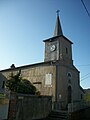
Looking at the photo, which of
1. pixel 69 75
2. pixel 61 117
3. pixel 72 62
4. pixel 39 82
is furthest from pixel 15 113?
pixel 72 62

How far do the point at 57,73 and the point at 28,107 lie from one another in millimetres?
10020

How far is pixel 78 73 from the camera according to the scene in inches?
1113

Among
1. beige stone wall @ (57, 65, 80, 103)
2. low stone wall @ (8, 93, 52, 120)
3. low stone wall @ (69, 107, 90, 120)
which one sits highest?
beige stone wall @ (57, 65, 80, 103)

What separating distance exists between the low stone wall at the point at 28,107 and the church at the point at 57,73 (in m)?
4.73

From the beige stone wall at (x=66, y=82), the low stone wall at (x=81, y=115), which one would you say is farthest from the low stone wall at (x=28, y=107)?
the beige stone wall at (x=66, y=82)

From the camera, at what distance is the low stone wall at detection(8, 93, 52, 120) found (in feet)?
38.5

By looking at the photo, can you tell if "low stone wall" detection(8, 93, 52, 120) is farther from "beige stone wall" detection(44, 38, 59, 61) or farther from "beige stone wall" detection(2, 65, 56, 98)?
"beige stone wall" detection(44, 38, 59, 61)

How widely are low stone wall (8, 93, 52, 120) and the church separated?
473 centimetres

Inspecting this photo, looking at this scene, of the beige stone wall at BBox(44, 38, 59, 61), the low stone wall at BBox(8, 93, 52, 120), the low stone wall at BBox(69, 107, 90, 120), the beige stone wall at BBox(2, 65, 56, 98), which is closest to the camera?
the low stone wall at BBox(8, 93, 52, 120)

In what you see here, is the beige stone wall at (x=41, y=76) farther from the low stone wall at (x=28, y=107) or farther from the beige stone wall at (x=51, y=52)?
the low stone wall at (x=28, y=107)

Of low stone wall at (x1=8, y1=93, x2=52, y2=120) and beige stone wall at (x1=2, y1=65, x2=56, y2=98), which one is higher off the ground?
beige stone wall at (x1=2, y1=65, x2=56, y2=98)

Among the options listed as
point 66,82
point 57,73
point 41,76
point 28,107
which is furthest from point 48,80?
point 28,107

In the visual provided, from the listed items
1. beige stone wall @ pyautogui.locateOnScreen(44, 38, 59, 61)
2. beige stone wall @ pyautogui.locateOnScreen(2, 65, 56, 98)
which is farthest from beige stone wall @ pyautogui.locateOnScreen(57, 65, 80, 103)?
beige stone wall @ pyautogui.locateOnScreen(44, 38, 59, 61)

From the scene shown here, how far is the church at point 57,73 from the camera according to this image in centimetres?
2258
